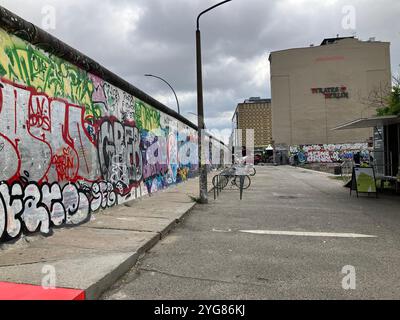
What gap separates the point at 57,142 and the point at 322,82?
67471 mm

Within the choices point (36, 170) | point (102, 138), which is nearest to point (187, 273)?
point (36, 170)

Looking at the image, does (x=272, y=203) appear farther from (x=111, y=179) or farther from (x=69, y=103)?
(x=69, y=103)

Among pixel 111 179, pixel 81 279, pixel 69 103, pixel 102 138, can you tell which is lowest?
pixel 81 279

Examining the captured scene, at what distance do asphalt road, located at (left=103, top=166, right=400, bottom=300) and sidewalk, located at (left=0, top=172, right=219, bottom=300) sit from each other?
189mm

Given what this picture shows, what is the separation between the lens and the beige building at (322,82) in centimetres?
6756

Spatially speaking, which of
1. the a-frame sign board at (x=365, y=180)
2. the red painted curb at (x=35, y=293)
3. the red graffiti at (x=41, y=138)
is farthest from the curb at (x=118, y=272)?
the a-frame sign board at (x=365, y=180)

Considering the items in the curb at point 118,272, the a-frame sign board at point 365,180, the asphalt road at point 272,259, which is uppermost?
the a-frame sign board at point 365,180

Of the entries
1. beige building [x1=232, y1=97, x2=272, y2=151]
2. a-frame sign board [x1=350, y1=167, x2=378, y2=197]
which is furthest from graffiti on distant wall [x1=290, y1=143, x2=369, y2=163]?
beige building [x1=232, y1=97, x2=272, y2=151]

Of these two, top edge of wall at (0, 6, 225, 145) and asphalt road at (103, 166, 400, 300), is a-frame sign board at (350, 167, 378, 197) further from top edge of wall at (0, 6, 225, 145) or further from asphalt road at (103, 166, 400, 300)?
top edge of wall at (0, 6, 225, 145)

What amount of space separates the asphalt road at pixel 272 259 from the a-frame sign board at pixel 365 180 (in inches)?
145

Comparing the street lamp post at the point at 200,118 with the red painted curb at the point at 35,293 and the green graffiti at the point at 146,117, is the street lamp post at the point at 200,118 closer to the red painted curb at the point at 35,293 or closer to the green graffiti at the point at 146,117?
the green graffiti at the point at 146,117

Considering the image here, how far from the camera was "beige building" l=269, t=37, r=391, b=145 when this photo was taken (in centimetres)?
6756
